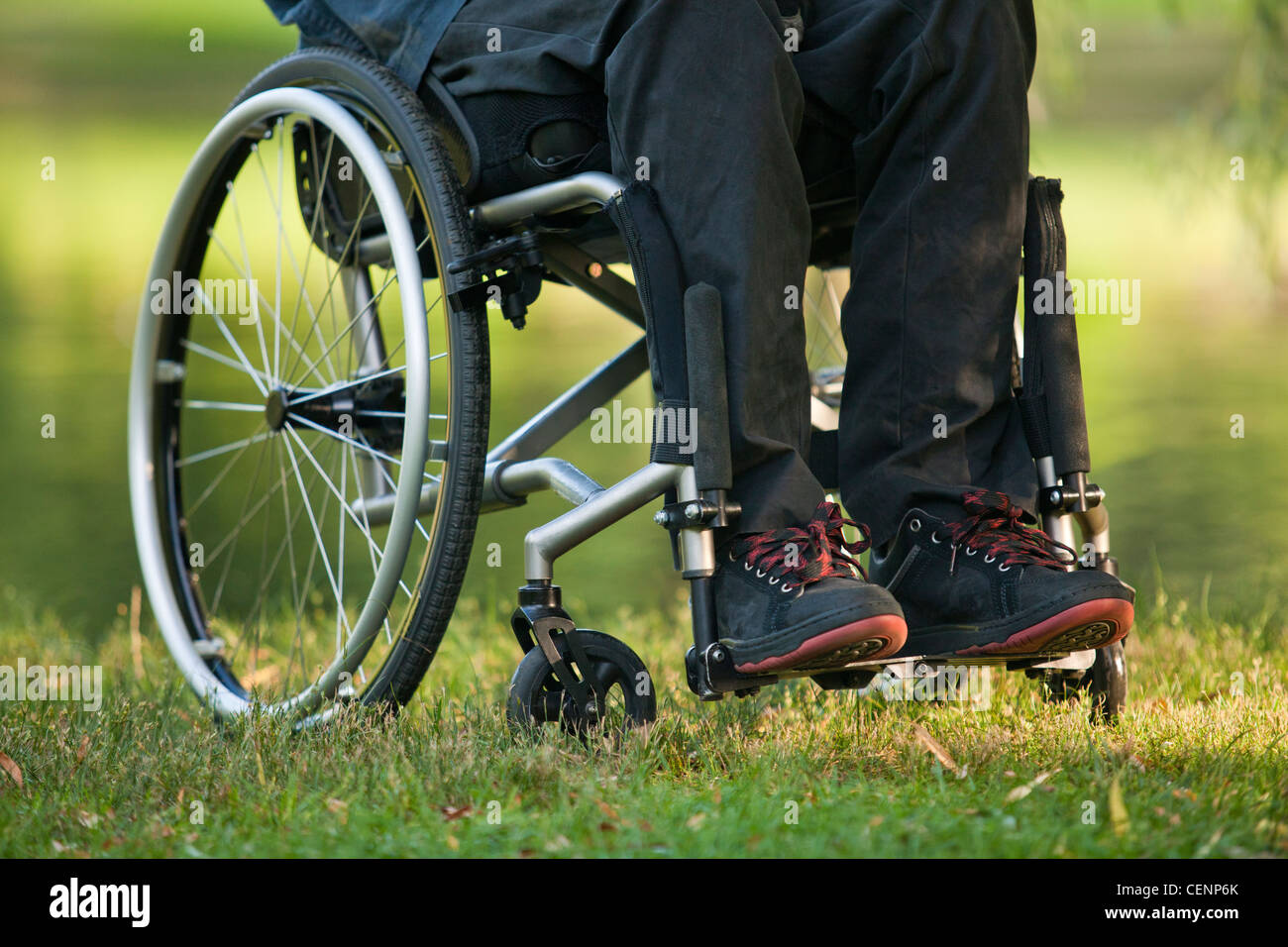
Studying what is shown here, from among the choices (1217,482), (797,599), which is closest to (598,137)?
(797,599)

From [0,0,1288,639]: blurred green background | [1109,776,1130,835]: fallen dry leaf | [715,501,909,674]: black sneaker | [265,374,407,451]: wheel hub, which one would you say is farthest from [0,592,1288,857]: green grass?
[0,0,1288,639]: blurred green background

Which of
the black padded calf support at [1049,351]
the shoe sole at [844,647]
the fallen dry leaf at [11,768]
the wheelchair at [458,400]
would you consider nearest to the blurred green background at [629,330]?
the black padded calf support at [1049,351]

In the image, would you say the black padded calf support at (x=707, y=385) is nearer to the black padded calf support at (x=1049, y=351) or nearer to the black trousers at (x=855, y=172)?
the black trousers at (x=855, y=172)

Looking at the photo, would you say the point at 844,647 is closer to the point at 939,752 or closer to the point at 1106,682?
the point at 939,752

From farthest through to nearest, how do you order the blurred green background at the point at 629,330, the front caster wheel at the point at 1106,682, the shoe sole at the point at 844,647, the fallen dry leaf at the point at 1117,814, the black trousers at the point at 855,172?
the blurred green background at the point at 629,330 < the front caster wheel at the point at 1106,682 < the black trousers at the point at 855,172 < the shoe sole at the point at 844,647 < the fallen dry leaf at the point at 1117,814

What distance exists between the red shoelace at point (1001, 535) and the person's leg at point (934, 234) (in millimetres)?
32

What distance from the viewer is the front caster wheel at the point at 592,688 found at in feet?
4.34

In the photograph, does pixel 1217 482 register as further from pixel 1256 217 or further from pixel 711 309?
pixel 711 309

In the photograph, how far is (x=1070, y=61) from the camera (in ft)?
11.0

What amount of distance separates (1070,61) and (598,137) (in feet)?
7.55

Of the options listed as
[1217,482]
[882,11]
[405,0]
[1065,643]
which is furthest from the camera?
[1217,482]

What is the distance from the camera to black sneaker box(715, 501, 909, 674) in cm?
119

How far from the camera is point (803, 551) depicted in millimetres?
1262
